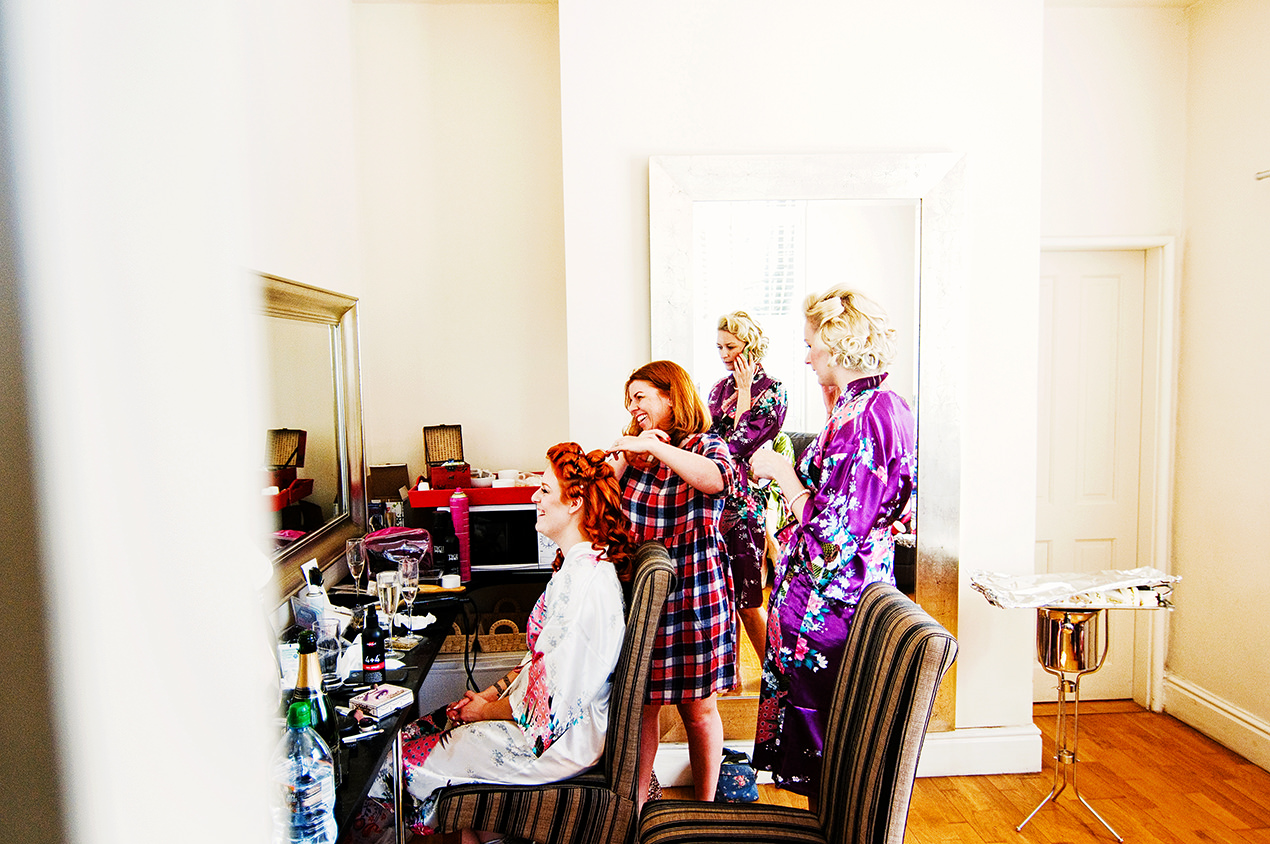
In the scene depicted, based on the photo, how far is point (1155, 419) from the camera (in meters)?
3.43

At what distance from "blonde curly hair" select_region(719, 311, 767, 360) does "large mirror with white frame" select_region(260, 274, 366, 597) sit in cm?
135

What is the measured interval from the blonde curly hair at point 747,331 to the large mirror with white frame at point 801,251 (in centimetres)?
3

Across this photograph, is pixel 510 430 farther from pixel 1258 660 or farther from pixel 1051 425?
pixel 1258 660

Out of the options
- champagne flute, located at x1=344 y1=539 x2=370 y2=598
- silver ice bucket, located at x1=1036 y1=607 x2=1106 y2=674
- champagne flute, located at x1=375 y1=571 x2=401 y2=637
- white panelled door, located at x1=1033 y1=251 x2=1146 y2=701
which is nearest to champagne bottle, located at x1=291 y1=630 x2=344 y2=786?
champagne flute, located at x1=375 y1=571 x2=401 y2=637

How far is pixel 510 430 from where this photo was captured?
136 inches

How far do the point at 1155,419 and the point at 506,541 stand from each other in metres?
2.83

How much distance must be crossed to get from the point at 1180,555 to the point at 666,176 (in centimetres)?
275

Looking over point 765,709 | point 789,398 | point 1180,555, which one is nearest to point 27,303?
point 765,709

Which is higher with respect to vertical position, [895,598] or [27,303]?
[27,303]

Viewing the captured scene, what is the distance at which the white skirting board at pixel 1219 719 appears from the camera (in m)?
2.98

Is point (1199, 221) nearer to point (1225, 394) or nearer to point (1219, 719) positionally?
point (1225, 394)

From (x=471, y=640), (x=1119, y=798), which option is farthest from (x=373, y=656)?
(x=1119, y=798)

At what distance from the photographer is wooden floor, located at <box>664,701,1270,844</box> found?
2576 millimetres

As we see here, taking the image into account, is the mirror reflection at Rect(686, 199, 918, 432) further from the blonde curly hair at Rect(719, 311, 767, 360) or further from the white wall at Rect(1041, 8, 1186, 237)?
the white wall at Rect(1041, 8, 1186, 237)
